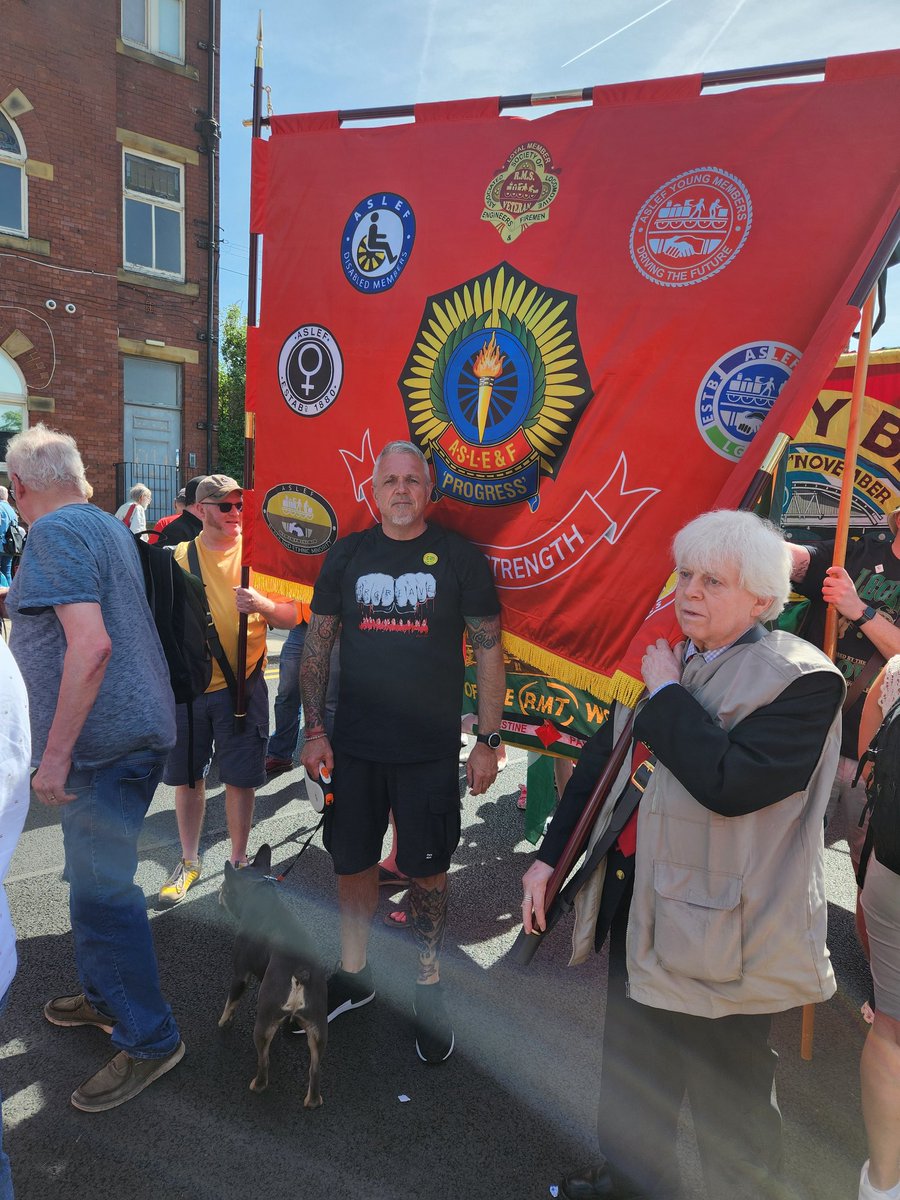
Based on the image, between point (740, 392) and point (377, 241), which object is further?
point (377, 241)

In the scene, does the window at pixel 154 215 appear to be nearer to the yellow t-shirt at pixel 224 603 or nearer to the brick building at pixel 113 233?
the brick building at pixel 113 233

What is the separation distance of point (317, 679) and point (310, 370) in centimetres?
135

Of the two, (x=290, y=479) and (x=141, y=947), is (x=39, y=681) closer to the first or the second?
(x=141, y=947)

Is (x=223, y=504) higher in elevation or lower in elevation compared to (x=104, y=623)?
higher

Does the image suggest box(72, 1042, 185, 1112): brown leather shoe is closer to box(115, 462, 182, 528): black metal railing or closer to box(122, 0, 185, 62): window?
box(115, 462, 182, 528): black metal railing

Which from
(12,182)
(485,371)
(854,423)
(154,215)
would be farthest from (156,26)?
(854,423)

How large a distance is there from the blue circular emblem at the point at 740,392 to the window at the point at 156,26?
49.2ft

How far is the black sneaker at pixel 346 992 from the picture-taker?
9.40 feet

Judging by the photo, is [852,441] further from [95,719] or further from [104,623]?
[95,719]

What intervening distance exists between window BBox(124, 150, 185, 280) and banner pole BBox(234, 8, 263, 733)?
11628mm

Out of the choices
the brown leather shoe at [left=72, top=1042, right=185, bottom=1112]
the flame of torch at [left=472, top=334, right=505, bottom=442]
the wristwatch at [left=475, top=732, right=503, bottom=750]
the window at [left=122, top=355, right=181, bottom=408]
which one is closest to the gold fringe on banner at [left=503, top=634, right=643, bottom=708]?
the wristwatch at [left=475, top=732, right=503, bottom=750]

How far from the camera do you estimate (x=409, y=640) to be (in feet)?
9.01

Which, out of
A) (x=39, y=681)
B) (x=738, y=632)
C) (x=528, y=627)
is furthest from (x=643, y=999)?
(x=39, y=681)

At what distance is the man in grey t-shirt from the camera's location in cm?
224
